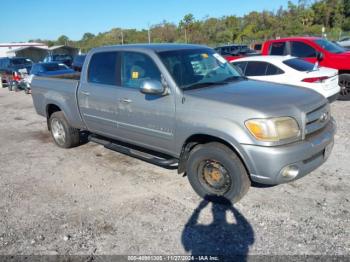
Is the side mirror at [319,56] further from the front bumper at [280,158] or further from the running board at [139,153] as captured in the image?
the running board at [139,153]

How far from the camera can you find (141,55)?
184 inches

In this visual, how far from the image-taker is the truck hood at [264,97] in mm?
3633

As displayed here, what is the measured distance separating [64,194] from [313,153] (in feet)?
10.8

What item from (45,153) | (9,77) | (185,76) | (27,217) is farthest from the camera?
(9,77)

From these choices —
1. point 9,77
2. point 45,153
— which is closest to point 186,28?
point 9,77

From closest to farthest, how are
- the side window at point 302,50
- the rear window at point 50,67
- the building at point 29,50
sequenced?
the side window at point 302,50, the rear window at point 50,67, the building at point 29,50

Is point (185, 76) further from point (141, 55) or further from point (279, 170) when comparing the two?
point (279, 170)

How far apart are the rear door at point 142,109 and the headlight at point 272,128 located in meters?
1.10

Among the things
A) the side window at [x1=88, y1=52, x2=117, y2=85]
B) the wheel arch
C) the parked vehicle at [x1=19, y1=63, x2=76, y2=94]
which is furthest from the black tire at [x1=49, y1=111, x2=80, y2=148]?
the parked vehicle at [x1=19, y1=63, x2=76, y2=94]

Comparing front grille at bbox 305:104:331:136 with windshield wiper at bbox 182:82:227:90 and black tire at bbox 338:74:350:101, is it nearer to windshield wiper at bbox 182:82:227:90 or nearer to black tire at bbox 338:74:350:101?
windshield wiper at bbox 182:82:227:90

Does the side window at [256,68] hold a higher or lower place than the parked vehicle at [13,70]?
higher

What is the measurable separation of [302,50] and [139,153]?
6961 mm

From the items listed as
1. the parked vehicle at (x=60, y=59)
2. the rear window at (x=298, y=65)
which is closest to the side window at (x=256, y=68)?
the rear window at (x=298, y=65)

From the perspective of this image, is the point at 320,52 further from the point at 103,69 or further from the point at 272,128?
the point at 272,128
